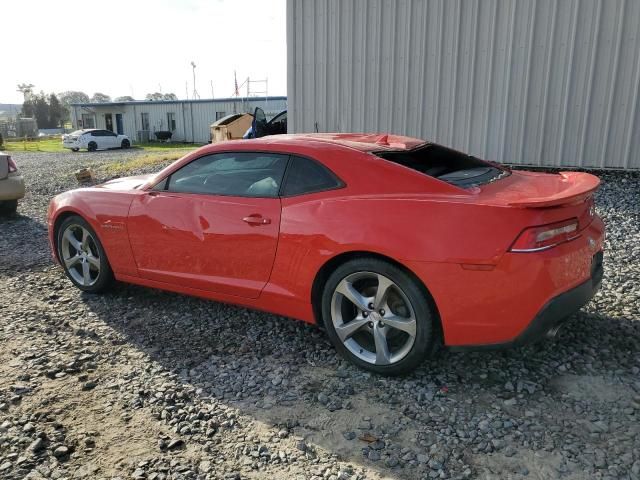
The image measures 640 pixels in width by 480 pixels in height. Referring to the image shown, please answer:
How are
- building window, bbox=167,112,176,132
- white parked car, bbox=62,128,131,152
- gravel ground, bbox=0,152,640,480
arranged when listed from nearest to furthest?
gravel ground, bbox=0,152,640,480 → white parked car, bbox=62,128,131,152 → building window, bbox=167,112,176,132

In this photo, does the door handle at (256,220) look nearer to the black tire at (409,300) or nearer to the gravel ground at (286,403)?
the black tire at (409,300)

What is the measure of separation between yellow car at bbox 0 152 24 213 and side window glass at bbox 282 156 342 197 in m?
6.57

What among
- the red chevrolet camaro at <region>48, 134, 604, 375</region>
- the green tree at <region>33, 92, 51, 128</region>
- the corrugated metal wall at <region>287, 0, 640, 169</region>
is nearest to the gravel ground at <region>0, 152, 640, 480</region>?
the red chevrolet camaro at <region>48, 134, 604, 375</region>

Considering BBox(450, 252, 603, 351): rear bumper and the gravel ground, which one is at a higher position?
BBox(450, 252, 603, 351): rear bumper

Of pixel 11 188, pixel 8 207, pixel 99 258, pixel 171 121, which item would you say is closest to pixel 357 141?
pixel 99 258

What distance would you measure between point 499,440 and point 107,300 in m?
3.40

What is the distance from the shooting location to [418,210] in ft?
9.41

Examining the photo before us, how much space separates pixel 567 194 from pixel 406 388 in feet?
4.57

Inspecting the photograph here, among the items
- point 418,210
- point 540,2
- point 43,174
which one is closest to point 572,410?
point 418,210

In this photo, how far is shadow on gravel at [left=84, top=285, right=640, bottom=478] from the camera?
252 centimetres

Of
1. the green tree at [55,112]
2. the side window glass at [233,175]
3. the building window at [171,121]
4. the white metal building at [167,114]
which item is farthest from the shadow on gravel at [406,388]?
the green tree at [55,112]

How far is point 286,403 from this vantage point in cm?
291

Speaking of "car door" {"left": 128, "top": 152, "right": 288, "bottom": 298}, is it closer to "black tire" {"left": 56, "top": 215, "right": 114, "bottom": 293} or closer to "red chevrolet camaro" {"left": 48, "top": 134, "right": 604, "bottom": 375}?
"red chevrolet camaro" {"left": 48, "top": 134, "right": 604, "bottom": 375}

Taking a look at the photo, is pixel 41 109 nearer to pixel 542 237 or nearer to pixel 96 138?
pixel 96 138
